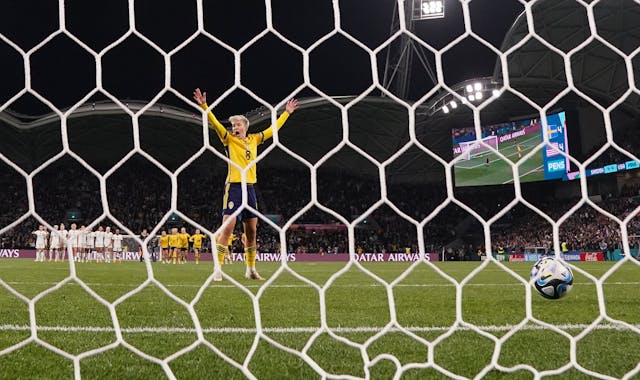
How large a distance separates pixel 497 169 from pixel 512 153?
1.74 meters

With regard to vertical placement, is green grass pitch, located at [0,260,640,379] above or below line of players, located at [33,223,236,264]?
below

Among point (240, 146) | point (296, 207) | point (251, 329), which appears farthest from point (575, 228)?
point (251, 329)

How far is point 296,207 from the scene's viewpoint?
29.3m

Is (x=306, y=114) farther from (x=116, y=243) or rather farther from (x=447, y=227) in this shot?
(x=447, y=227)

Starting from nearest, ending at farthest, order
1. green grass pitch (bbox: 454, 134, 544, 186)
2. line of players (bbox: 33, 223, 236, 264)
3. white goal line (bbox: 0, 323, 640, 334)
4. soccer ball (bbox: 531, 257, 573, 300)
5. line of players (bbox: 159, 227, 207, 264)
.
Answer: white goal line (bbox: 0, 323, 640, 334)
soccer ball (bbox: 531, 257, 573, 300)
line of players (bbox: 33, 223, 236, 264)
line of players (bbox: 159, 227, 207, 264)
green grass pitch (bbox: 454, 134, 544, 186)

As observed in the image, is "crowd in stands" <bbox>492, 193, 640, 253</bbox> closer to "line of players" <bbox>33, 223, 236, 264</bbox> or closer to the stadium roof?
the stadium roof

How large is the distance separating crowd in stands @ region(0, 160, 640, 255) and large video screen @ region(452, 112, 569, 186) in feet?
8.88

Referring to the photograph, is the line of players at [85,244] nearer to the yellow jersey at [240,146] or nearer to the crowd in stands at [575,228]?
the yellow jersey at [240,146]

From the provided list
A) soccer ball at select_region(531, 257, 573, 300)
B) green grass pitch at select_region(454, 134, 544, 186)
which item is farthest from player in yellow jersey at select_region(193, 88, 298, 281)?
green grass pitch at select_region(454, 134, 544, 186)

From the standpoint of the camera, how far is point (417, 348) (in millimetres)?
1936

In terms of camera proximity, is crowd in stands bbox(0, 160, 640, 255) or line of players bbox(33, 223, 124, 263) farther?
crowd in stands bbox(0, 160, 640, 255)

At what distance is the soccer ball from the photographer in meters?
3.48

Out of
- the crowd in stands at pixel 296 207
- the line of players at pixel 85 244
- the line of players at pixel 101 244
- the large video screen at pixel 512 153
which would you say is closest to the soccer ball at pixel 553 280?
the line of players at pixel 101 244

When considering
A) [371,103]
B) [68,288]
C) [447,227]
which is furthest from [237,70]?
[447,227]
